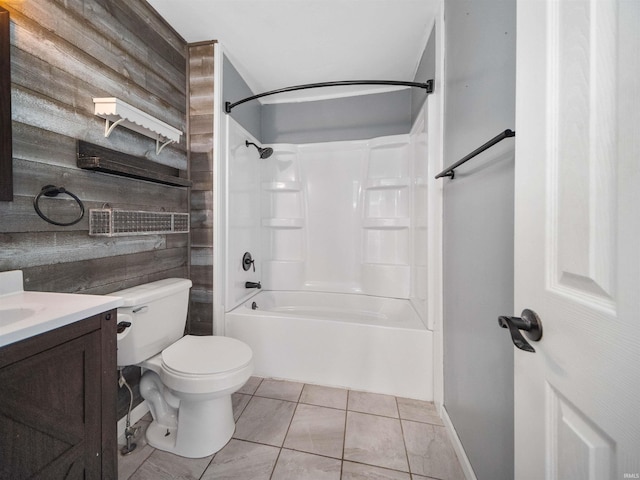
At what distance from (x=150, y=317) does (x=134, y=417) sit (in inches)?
26.4

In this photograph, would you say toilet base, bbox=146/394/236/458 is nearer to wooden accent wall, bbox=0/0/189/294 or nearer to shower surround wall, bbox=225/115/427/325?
wooden accent wall, bbox=0/0/189/294

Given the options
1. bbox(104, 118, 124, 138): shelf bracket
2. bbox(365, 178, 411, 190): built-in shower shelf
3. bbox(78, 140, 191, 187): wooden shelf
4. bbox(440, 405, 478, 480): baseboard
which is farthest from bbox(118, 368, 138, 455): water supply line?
bbox(365, 178, 411, 190): built-in shower shelf

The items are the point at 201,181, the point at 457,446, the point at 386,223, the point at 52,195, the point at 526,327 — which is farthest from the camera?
the point at 386,223

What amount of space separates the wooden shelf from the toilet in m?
0.60

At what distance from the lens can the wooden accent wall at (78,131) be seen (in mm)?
948

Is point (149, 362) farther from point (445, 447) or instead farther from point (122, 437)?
point (445, 447)

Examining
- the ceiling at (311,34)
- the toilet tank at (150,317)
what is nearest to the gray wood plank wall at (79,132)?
the toilet tank at (150,317)

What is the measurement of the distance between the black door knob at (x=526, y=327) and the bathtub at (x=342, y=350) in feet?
3.64

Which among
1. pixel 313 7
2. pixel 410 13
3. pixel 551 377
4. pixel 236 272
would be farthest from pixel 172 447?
pixel 410 13

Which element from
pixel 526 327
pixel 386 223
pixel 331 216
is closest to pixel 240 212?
pixel 331 216

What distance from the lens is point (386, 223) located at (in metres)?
2.37

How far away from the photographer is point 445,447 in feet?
4.25

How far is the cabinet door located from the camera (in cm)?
56

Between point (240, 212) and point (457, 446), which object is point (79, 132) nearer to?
point (240, 212)
